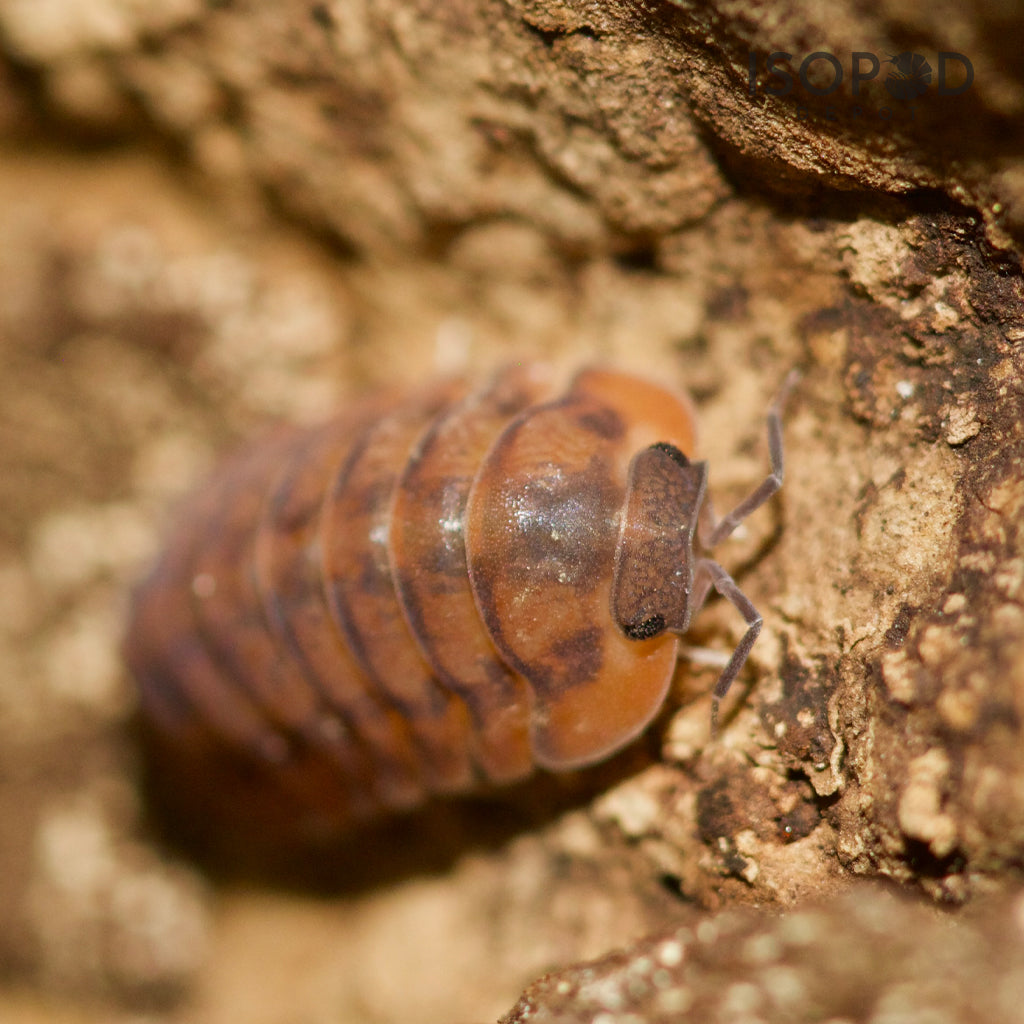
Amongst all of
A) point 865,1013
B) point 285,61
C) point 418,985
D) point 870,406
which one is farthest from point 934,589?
point 285,61

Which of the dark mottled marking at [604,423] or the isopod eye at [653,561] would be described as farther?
the dark mottled marking at [604,423]

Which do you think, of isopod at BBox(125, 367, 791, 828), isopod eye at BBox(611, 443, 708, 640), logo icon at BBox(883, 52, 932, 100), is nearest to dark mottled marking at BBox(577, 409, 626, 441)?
isopod at BBox(125, 367, 791, 828)

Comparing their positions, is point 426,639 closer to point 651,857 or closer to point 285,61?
point 651,857

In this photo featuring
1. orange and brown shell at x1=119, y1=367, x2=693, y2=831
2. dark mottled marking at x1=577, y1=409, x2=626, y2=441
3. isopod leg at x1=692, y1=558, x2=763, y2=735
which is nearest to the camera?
isopod leg at x1=692, y1=558, x2=763, y2=735

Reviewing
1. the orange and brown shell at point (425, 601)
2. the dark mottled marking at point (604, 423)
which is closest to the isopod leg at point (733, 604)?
the orange and brown shell at point (425, 601)

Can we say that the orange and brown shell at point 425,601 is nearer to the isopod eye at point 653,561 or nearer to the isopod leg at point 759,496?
the isopod eye at point 653,561

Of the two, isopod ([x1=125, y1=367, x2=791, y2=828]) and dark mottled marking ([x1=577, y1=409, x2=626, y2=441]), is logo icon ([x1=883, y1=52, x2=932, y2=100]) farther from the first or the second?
dark mottled marking ([x1=577, y1=409, x2=626, y2=441])

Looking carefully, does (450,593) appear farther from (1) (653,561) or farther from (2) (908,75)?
(2) (908,75)
